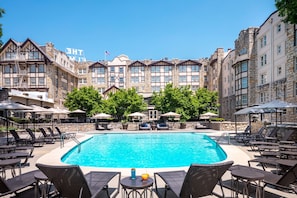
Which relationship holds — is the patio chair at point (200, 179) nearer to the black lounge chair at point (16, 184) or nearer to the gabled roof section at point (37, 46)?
the black lounge chair at point (16, 184)

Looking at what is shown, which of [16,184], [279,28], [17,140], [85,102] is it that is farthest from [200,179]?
[85,102]

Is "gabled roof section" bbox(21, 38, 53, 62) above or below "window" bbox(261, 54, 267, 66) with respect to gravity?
above

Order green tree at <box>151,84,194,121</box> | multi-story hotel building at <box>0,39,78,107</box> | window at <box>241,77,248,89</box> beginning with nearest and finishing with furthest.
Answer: green tree at <box>151,84,194,121</box> < window at <box>241,77,248,89</box> < multi-story hotel building at <box>0,39,78,107</box>

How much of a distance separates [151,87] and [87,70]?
1569 centimetres

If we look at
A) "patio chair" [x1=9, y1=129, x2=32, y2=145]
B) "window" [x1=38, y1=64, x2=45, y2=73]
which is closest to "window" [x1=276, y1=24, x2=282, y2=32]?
"patio chair" [x1=9, y1=129, x2=32, y2=145]

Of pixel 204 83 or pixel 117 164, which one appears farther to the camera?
pixel 204 83

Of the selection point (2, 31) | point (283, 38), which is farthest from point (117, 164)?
point (283, 38)

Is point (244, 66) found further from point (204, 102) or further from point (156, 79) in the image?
point (156, 79)

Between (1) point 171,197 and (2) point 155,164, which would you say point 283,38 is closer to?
(2) point 155,164

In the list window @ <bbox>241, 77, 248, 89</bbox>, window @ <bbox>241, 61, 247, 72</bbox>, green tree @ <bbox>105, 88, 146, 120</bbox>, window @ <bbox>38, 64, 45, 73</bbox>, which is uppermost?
window @ <bbox>38, 64, 45, 73</bbox>

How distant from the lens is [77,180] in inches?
152

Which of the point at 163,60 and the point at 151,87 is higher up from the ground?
the point at 163,60

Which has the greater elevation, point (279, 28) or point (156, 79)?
point (279, 28)

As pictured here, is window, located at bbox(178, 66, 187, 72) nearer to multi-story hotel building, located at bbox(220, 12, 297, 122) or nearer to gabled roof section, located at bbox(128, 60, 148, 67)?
gabled roof section, located at bbox(128, 60, 148, 67)
